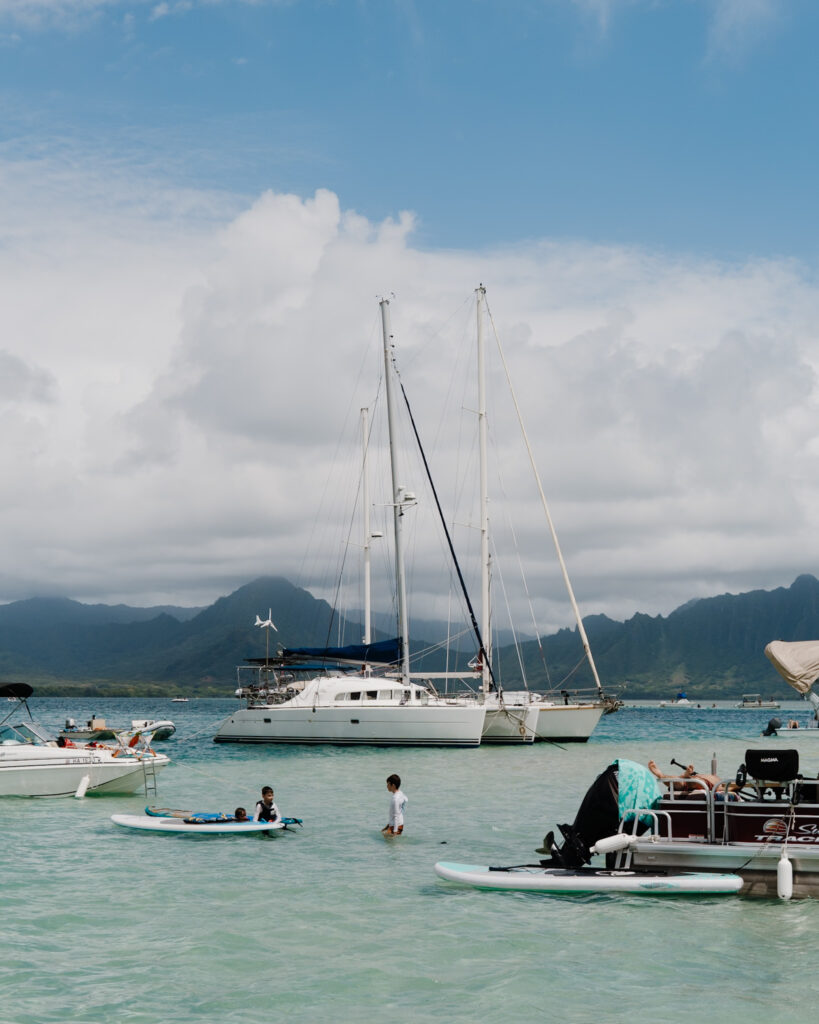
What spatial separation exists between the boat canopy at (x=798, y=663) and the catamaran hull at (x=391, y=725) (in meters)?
32.7

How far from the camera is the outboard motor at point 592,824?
57.0 feet

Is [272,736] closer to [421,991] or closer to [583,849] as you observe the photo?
[583,849]

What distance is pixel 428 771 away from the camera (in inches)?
1610

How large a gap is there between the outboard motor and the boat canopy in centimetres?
315

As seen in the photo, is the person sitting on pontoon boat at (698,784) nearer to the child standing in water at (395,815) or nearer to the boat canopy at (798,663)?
the boat canopy at (798,663)

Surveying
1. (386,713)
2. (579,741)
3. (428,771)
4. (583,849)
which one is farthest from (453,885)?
(579,741)

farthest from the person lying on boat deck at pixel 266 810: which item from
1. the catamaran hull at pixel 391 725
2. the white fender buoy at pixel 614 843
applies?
the catamaran hull at pixel 391 725

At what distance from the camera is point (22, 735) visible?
102 feet

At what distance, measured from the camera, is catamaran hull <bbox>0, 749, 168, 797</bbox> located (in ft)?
96.2

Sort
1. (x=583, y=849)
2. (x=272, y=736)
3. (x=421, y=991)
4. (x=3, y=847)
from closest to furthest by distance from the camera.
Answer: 1. (x=421, y=991)
2. (x=583, y=849)
3. (x=3, y=847)
4. (x=272, y=736)

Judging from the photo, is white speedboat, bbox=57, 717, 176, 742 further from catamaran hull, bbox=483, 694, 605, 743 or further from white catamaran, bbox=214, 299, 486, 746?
catamaran hull, bbox=483, 694, 605, 743

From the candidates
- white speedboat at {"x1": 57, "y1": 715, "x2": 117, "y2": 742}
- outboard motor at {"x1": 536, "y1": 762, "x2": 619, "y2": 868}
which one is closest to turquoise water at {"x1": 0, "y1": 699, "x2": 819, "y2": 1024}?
outboard motor at {"x1": 536, "y1": 762, "x2": 619, "y2": 868}

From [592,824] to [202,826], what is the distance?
32.8 feet

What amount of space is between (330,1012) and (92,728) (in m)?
68.9
